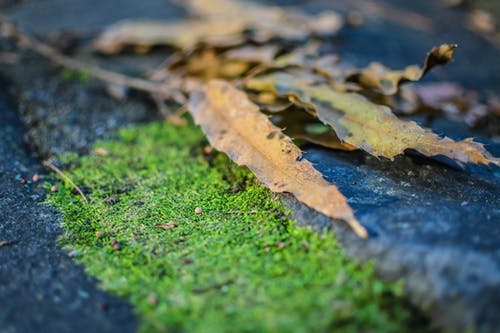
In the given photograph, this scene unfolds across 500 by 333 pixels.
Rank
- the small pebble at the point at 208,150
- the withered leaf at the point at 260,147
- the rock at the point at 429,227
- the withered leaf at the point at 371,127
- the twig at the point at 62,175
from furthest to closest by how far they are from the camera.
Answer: the small pebble at the point at 208,150 → the twig at the point at 62,175 → the withered leaf at the point at 371,127 → the withered leaf at the point at 260,147 → the rock at the point at 429,227

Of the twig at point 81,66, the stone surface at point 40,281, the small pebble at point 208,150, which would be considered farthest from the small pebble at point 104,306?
the twig at point 81,66

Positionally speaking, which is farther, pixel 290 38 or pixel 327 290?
pixel 290 38

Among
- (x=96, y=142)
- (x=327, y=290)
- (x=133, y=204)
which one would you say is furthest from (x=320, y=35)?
(x=327, y=290)

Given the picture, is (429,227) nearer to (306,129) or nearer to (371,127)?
(371,127)

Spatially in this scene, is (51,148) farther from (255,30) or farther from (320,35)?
(320,35)

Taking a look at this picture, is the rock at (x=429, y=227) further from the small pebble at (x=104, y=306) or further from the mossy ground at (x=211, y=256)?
the small pebble at (x=104, y=306)

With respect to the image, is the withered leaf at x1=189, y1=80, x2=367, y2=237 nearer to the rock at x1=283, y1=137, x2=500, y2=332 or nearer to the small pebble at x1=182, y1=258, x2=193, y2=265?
the rock at x1=283, y1=137, x2=500, y2=332
